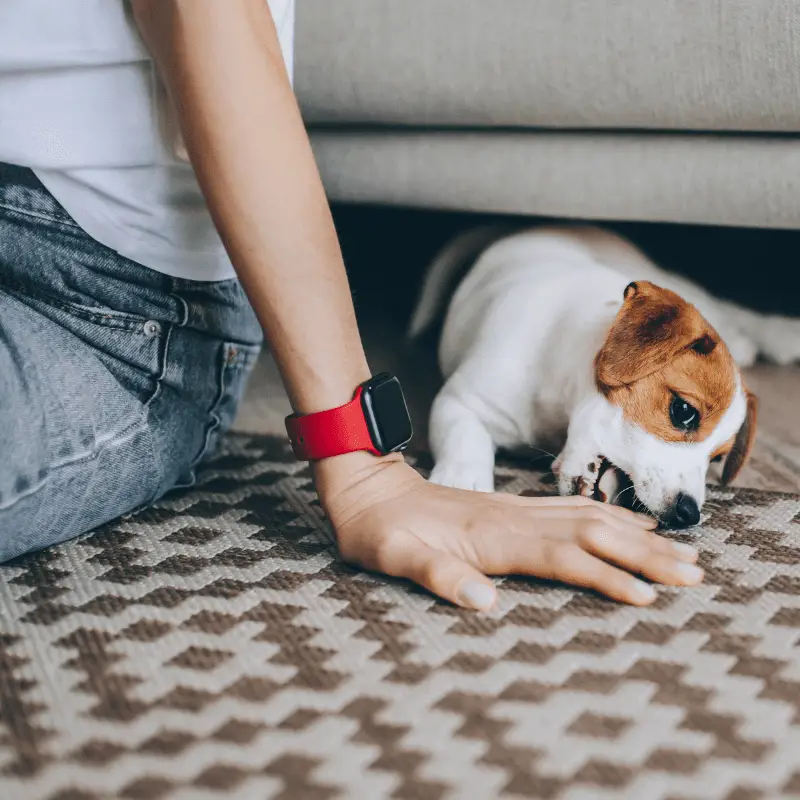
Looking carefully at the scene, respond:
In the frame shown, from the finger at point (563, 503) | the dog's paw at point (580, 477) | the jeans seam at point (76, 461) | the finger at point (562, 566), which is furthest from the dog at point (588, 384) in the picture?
the jeans seam at point (76, 461)

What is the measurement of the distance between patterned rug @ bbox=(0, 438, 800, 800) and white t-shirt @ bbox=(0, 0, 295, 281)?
32cm

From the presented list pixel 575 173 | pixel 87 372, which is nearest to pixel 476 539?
pixel 87 372

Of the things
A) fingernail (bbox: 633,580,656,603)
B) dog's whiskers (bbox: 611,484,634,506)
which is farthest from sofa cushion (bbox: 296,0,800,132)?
fingernail (bbox: 633,580,656,603)

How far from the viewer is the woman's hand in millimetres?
833

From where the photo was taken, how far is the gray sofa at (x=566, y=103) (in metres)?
1.32

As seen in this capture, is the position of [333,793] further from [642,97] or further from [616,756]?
[642,97]

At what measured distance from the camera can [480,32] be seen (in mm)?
1408

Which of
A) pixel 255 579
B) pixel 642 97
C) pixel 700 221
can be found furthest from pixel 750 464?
pixel 255 579

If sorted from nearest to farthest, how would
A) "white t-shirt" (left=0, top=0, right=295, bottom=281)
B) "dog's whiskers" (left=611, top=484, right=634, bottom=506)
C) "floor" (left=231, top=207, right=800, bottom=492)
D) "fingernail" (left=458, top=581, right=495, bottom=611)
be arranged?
"fingernail" (left=458, top=581, right=495, bottom=611) < "white t-shirt" (left=0, top=0, right=295, bottom=281) < "dog's whiskers" (left=611, top=484, right=634, bottom=506) < "floor" (left=231, top=207, right=800, bottom=492)

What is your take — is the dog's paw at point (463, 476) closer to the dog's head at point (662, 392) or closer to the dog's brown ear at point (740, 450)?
the dog's head at point (662, 392)

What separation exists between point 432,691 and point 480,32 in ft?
3.35

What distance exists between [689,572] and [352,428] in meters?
0.32

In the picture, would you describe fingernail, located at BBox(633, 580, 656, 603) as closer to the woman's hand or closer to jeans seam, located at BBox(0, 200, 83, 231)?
the woman's hand

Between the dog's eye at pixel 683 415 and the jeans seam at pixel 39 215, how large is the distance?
676 millimetres
